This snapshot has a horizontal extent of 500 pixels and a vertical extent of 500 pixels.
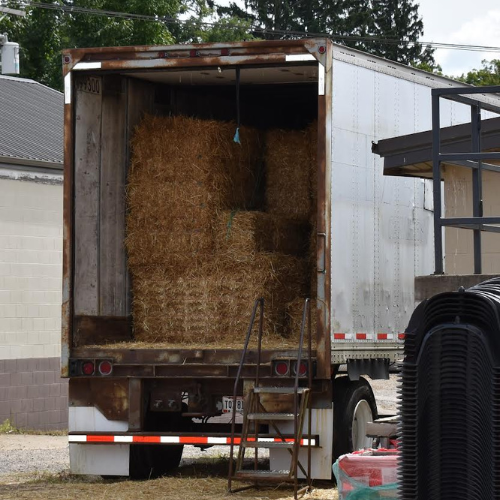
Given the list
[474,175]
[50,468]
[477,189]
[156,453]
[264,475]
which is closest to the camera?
[477,189]

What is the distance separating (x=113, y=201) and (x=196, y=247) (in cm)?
89

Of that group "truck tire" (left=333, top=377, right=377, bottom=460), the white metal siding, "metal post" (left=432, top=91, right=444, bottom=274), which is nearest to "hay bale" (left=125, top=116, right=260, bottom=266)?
the white metal siding

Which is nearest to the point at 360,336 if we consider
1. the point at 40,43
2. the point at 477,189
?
the point at 477,189

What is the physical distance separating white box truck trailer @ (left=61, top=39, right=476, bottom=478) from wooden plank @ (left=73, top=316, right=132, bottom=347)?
0.01 meters

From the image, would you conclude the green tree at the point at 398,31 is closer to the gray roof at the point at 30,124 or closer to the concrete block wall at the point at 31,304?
the gray roof at the point at 30,124

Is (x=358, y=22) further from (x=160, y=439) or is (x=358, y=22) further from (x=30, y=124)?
(x=160, y=439)

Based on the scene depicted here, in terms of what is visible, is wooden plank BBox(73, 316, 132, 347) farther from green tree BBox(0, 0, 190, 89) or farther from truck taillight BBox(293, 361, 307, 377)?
green tree BBox(0, 0, 190, 89)

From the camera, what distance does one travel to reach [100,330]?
11953mm

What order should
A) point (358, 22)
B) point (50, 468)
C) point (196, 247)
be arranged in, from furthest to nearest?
1. point (358, 22)
2. point (50, 468)
3. point (196, 247)

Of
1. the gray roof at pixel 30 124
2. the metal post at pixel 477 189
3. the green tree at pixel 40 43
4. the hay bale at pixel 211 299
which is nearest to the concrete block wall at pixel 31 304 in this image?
the gray roof at pixel 30 124

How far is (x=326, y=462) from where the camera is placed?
36.1 ft

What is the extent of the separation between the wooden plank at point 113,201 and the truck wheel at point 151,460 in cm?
128

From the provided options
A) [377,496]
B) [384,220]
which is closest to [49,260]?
[384,220]

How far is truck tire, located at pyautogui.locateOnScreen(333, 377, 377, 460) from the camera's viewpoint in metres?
11.4
